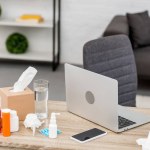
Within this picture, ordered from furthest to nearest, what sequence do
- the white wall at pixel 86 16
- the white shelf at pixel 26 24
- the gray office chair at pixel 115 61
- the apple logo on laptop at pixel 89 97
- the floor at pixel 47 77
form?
1. the white wall at pixel 86 16
2. the white shelf at pixel 26 24
3. the floor at pixel 47 77
4. the gray office chair at pixel 115 61
5. the apple logo on laptop at pixel 89 97

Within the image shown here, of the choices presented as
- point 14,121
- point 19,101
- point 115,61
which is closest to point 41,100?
point 19,101

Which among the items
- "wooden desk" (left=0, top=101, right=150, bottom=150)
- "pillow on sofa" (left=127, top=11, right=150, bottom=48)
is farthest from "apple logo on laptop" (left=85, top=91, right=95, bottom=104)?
"pillow on sofa" (left=127, top=11, right=150, bottom=48)

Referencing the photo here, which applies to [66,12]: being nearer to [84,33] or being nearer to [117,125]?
[84,33]

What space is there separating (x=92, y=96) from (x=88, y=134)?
7.2 inches

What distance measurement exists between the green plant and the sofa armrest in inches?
47.1

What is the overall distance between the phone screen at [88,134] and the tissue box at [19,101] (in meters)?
0.29

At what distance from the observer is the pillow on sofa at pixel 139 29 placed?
14.4ft

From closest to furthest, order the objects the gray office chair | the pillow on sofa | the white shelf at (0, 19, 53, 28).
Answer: the gray office chair → the pillow on sofa → the white shelf at (0, 19, 53, 28)

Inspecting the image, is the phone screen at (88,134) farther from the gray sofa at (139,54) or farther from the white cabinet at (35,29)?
the white cabinet at (35,29)

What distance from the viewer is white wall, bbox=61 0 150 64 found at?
5.00m

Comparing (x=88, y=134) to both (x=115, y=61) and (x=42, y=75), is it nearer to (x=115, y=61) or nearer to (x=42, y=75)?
(x=115, y=61)

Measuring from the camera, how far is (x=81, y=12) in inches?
200

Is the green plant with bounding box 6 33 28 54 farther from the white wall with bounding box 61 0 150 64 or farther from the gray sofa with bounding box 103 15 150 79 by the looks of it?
the gray sofa with bounding box 103 15 150 79

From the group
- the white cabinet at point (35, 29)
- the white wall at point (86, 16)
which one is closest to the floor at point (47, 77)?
the white cabinet at point (35, 29)
